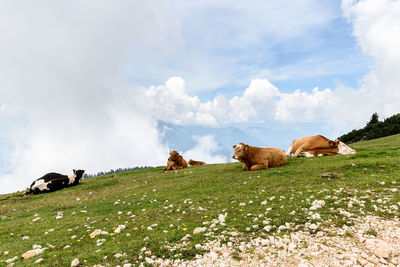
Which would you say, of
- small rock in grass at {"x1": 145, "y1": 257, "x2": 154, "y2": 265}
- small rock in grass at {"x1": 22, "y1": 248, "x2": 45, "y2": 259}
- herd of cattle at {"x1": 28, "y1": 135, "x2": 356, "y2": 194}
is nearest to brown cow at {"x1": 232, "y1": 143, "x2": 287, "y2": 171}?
herd of cattle at {"x1": 28, "y1": 135, "x2": 356, "y2": 194}

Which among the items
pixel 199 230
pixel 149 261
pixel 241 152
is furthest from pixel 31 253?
pixel 241 152

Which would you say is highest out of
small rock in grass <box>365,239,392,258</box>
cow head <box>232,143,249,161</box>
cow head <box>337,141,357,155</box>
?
cow head <box>232,143,249,161</box>

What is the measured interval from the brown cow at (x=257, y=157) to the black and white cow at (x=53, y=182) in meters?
13.5

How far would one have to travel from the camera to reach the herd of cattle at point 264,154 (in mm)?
14203

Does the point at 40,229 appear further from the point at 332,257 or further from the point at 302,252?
the point at 332,257

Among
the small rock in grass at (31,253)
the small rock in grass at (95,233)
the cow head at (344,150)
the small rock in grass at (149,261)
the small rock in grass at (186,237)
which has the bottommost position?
the small rock in grass at (149,261)

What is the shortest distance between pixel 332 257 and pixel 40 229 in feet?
28.0

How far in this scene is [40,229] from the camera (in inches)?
296

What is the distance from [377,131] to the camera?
125 feet

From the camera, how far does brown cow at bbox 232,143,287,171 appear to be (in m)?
14.0

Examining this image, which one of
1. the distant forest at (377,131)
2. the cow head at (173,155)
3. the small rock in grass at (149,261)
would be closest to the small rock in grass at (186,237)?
the small rock in grass at (149,261)

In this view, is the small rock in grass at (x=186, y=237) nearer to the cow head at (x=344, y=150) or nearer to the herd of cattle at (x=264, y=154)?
the herd of cattle at (x=264, y=154)

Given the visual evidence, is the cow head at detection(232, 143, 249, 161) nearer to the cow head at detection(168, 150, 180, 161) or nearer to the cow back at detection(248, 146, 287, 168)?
the cow back at detection(248, 146, 287, 168)

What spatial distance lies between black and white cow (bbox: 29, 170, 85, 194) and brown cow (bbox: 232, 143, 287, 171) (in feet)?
44.4
